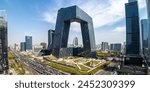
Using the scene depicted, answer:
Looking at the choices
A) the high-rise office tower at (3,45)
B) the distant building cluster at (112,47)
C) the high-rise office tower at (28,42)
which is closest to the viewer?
the high-rise office tower at (3,45)

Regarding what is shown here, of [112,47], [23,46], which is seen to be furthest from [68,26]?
[23,46]

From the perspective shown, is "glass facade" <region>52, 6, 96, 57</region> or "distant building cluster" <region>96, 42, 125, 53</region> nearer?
"distant building cluster" <region>96, 42, 125, 53</region>

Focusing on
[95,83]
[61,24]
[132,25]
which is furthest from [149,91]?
[61,24]

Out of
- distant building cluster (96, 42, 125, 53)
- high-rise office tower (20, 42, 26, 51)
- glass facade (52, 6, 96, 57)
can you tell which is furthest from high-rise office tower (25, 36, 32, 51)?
distant building cluster (96, 42, 125, 53)

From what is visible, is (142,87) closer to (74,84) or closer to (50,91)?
(74,84)

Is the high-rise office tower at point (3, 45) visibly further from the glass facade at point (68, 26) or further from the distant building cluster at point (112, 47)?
the distant building cluster at point (112, 47)

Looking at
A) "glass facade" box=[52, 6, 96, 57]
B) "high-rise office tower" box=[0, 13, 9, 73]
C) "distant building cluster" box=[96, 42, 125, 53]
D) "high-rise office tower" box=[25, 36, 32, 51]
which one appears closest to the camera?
"high-rise office tower" box=[0, 13, 9, 73]

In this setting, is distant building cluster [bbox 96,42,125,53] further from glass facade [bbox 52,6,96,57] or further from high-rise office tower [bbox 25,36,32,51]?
high-rise office tower [bbox 25,36,32,51]

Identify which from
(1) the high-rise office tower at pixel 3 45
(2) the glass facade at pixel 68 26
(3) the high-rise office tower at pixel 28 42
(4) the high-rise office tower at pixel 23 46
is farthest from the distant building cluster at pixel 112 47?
(1) the high-rise office tower at pixel 3 45

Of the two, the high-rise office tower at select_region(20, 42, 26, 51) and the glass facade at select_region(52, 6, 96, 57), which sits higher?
the glass facade at select_region(52, 6, 96, 57)

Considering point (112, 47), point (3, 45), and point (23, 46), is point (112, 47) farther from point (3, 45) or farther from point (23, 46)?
point (3, 45)

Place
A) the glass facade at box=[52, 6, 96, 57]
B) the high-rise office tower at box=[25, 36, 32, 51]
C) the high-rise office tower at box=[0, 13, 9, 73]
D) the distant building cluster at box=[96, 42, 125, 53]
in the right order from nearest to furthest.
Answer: the high-rise office tower at box=[0, 13, 9, 73] < the high-rise office tower at box=[25, 36, 32, 51] < the distant building cluster at box=[96, 42, 125, 53] < the glass facade at box=[52, 6, 96, 57]
